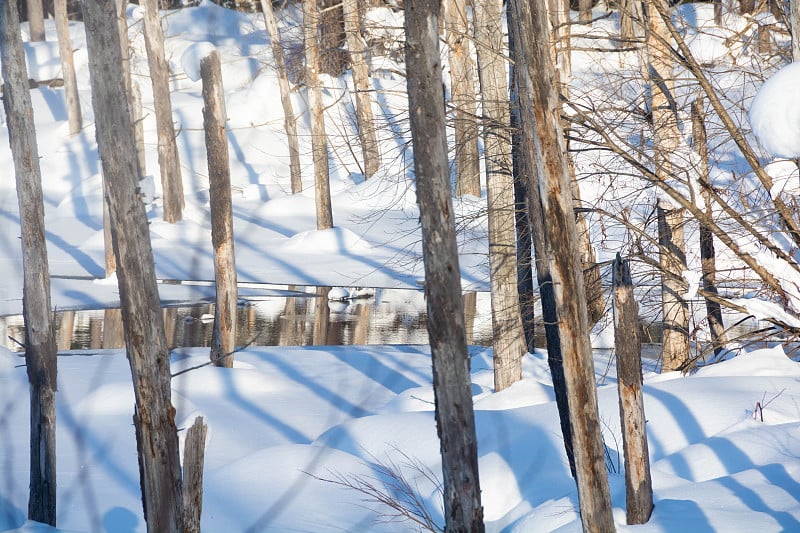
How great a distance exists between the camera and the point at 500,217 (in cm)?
1191

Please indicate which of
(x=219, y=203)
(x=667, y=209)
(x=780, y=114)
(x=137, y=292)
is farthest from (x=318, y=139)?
(x=780, y=114)

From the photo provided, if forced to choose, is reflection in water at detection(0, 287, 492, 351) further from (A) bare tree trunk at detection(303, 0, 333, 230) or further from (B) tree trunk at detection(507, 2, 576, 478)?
(B) tree trunk at detection(507, 2, 576, 478)

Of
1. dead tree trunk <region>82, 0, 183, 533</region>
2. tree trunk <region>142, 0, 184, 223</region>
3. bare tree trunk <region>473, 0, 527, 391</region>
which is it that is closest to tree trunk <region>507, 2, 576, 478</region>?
bare tree trunk <region>473, 0, 527, 391</region>

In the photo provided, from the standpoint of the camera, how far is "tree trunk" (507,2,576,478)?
7.65m

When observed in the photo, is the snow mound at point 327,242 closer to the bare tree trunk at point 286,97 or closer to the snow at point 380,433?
the bare tree trunk at point 286,97

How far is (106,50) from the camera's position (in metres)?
6.42

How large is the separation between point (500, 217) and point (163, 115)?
52.2 feet

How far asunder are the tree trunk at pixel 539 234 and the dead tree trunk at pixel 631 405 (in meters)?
0.65

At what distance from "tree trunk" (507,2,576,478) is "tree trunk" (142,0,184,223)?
15489 millimetres

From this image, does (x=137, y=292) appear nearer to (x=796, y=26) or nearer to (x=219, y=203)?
(x=796, y=26)

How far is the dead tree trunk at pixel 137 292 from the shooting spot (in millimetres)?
6281

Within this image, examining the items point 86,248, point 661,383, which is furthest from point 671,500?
point 86,248

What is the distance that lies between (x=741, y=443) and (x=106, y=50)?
19.4 ft

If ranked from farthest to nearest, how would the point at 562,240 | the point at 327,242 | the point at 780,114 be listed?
the point at 327,242 → the point at 562,240 → the point at 780,114
